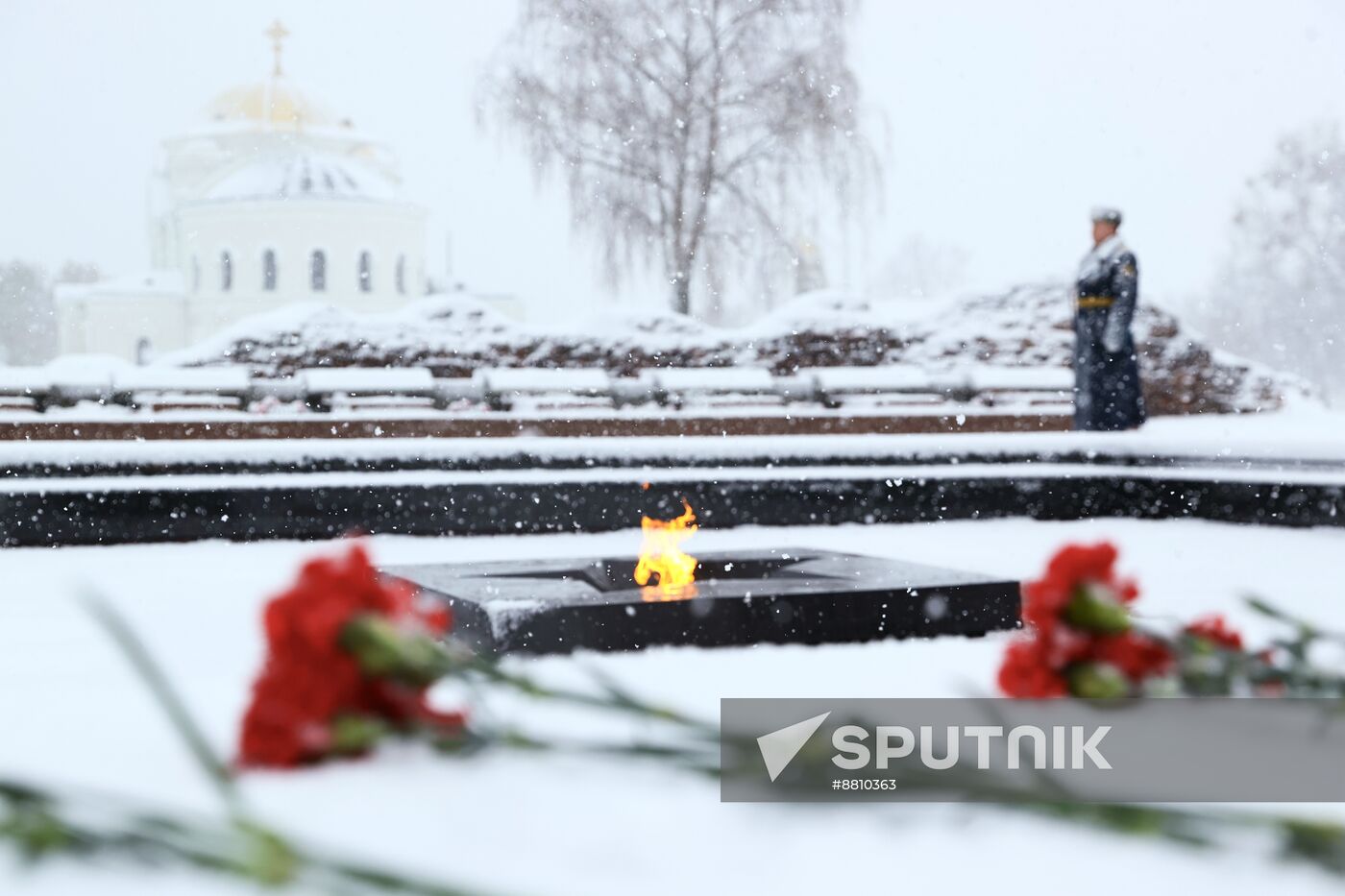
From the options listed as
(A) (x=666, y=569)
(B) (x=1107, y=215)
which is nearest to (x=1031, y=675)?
(A) (x=666, y=569)

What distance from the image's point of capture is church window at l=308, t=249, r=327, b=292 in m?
46.0

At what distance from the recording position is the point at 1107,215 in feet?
32.9

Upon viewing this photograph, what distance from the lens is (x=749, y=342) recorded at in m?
14.4

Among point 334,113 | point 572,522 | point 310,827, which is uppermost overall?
point 334,113

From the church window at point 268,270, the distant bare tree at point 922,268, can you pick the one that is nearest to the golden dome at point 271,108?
the church window at point 268,270

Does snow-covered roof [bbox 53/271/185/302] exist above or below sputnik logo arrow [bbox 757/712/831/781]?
above

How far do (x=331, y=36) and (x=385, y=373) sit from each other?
40.9 m

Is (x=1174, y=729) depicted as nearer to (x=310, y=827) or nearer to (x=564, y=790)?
(x=564, y=790)

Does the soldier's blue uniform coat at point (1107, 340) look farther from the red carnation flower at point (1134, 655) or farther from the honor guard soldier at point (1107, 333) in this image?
the red carnation flower at point (1134, 655)

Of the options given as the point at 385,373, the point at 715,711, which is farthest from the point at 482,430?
the point at 715,711

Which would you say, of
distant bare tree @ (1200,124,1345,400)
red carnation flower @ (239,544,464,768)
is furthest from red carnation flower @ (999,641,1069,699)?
distant bare tree @ (1200,124,1345,400)

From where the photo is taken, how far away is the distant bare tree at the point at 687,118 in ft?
65.2

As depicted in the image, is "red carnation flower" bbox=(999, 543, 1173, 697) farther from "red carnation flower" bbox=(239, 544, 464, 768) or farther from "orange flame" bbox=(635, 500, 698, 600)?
"orange flame" bbox=(635, 500, 698, 600)

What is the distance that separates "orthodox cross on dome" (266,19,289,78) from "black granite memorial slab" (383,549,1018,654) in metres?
42.3
